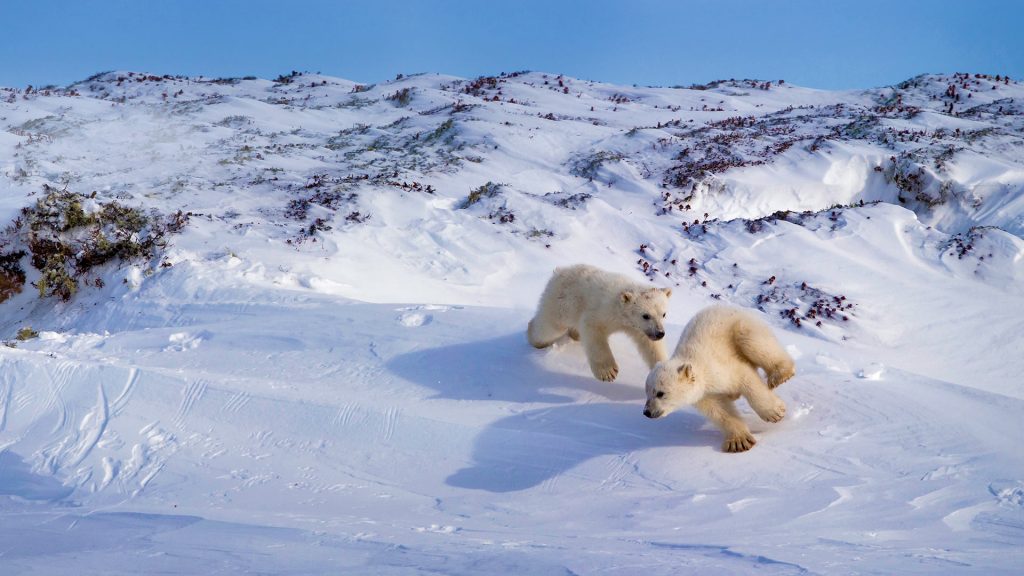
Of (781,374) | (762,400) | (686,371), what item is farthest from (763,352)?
(686,371)

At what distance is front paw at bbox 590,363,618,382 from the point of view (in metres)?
5.27

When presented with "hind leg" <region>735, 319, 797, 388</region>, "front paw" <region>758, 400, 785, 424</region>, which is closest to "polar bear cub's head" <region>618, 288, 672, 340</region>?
"hind leg" <region>735, 319, 797, 388</region>

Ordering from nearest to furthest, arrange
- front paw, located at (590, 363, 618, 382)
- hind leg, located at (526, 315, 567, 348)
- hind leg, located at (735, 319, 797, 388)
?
hind leg, located at (735, 319, 797, 388) < front paw, located at (590, 363, 618, 382) < hind leg, located at (526, 315, 567, 348)

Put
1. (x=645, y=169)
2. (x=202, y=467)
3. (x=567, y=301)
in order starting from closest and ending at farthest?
(x=202, y=467) → (x=567, y=301) → (x=645, y=169)

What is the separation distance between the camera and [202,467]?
14.5 ft

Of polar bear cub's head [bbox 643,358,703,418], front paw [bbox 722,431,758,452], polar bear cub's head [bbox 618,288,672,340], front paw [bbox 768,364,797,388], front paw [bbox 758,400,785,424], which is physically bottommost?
front paw [bbox 722,431,758,452]

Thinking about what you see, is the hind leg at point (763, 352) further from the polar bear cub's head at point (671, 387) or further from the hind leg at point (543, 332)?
the hind leg at point (543, 332)

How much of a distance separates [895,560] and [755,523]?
0.73m

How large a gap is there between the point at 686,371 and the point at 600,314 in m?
1.34

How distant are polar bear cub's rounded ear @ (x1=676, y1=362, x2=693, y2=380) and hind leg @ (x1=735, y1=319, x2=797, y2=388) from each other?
0.67 m

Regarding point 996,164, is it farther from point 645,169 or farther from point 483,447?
point 483,447

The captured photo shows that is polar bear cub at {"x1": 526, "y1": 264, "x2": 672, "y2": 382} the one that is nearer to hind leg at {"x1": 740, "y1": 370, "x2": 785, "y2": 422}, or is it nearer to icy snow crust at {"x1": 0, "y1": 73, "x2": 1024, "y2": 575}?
icy snow crust at {"x1": 0, "y1": 73, "x2": 1024, "y2": 575}

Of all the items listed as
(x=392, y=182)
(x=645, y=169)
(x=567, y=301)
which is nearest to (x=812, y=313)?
(x=567, y=301)

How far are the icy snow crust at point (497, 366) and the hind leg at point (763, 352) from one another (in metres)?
0.37
